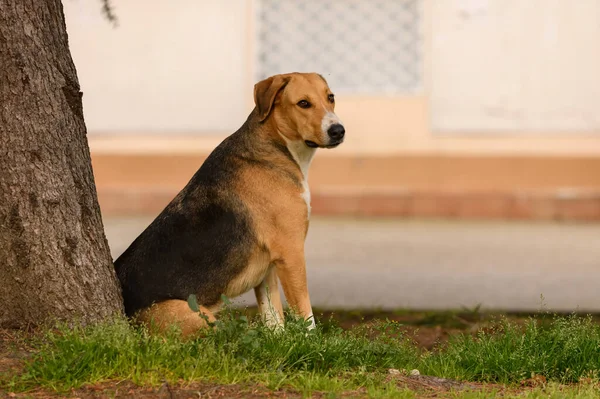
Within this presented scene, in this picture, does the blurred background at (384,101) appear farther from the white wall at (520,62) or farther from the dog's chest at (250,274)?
the dog's chest at (250,274)

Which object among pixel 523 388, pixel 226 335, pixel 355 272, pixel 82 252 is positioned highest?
pixel 82 252

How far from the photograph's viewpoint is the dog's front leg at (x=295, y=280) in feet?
16.4

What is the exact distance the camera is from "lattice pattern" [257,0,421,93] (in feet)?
44.9

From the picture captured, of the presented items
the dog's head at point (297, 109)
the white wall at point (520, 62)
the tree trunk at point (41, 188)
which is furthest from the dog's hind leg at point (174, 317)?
the white wall at point (520, 62)

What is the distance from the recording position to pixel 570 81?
13164 mm

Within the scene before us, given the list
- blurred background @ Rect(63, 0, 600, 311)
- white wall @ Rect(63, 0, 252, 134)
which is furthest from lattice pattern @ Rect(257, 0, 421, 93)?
white wall @ Rect(63, 0, 252, 134)

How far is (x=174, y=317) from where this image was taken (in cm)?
473

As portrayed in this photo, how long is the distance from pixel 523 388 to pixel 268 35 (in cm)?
975

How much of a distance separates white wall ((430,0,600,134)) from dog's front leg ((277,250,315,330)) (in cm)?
852

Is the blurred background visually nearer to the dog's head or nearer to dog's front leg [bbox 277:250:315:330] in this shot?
the dog's head

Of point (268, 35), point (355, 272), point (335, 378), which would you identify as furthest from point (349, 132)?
point (335, 378)

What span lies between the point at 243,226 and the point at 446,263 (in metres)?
5.56

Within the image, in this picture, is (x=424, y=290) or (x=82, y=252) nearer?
(x=82, y=252)

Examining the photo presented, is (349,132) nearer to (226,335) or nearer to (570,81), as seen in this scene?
(570,81)
